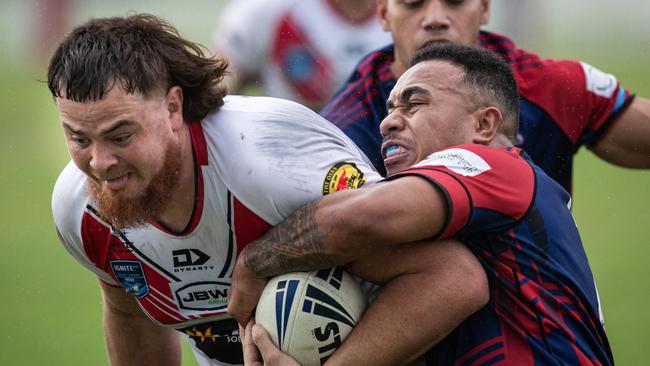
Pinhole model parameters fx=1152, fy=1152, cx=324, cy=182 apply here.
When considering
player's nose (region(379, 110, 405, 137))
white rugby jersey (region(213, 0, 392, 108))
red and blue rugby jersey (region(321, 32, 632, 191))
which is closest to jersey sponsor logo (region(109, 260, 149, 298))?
player's nose (region(379, 110, 405, 137))

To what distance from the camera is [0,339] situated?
8844 millimetres

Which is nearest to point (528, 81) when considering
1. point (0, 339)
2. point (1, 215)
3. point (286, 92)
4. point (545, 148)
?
point (545, 148)

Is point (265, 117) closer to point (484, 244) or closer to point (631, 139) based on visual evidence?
point (484, 244)

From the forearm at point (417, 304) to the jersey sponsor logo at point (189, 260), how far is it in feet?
2.53

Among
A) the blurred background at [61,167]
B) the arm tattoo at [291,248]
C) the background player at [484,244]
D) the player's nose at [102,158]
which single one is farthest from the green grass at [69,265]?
the player's nose at [102,158]

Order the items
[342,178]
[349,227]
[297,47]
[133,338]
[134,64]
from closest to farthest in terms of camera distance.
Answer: [349,227] → [134,64] → [342,178] → [133,338] → [297,47]

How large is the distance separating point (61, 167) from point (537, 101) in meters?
10.9

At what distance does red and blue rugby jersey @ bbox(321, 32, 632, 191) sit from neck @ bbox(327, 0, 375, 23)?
7.39ft

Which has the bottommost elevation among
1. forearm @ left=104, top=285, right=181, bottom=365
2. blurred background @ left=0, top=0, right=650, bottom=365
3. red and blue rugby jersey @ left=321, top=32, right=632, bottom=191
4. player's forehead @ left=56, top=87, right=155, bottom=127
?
blurred background @ left=0, top=0, right=650, bottom=365

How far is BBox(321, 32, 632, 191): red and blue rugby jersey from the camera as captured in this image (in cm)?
604

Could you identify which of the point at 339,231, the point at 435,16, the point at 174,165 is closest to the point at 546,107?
the point at 435,16

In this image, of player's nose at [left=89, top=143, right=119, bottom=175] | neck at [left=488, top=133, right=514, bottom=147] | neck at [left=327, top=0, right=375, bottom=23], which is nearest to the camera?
player's nose at [left=89, top=143, right=119, bottom=175]

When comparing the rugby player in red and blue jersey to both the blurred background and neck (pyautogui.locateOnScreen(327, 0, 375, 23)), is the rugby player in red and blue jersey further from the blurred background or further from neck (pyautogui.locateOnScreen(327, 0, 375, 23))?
neck (pyautogui.locateOnScreen(327, 0, 375, 23))

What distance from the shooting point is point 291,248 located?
4.29 meters
